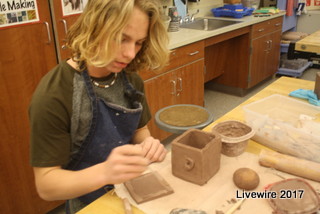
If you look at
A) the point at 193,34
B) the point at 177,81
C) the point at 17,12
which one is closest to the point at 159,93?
the point at 177,81

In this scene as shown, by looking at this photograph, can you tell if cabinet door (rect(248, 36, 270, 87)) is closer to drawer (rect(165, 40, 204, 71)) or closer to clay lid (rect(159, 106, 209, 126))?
drawer (rect(165, 40, 204, 71))

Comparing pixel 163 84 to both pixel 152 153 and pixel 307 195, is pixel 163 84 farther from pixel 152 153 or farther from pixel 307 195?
pixel 307 195

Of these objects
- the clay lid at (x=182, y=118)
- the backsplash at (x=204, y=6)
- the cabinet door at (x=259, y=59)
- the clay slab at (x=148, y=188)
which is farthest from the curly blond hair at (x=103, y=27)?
the cabinet door at (x=259, y=59)

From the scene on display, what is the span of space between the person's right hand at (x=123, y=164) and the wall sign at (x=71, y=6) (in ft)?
4.23

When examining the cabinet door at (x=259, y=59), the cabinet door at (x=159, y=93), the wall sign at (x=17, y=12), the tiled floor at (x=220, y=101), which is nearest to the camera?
the wall sign at (x=17, y=12)

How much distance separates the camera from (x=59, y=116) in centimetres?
95

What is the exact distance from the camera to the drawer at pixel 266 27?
3750mm

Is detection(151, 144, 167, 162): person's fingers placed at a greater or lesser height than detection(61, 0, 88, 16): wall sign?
lesser

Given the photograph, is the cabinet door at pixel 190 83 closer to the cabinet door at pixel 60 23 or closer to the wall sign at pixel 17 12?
the cabinet door at pixel 60 23

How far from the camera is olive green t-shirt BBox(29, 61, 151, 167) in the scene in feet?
3.03

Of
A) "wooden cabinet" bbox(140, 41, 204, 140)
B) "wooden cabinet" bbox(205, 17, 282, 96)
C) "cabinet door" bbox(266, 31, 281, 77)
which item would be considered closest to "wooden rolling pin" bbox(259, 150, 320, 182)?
"wooden cabinet" bbox(140, 41, 204, 140)

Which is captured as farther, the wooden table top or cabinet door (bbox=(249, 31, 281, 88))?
cabinet door (bbox=(249, 31, 281, 88))

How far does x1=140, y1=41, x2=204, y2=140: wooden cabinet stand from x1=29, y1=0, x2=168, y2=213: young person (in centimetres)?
130

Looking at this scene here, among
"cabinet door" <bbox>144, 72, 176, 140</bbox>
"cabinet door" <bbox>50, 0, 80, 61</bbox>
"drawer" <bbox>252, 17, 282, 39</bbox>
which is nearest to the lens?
"cabinet door" <bbox>50, 0, 80, 61</bbox>
